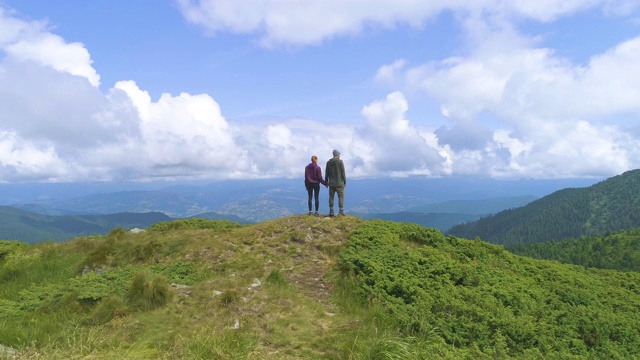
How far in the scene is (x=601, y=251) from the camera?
13650 centimetres

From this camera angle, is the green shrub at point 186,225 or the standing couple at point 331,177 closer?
the standing couple at point 331,177

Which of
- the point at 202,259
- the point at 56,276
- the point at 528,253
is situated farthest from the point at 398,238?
the point at 528,253

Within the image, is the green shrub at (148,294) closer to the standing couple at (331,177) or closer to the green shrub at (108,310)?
the green shrub at (108,310)

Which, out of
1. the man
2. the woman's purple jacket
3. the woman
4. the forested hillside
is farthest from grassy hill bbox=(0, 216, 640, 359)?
the forested hillside

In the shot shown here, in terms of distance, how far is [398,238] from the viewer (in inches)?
645

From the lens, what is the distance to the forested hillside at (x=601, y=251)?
123 m

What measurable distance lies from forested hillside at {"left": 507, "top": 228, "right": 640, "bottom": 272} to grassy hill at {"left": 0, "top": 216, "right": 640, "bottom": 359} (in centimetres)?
13726

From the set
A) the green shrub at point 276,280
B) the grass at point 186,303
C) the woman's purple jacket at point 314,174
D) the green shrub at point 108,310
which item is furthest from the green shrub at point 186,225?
the green shrub at point 108,310

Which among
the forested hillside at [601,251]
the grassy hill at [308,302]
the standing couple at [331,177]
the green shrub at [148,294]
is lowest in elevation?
the forested hillside at [601,251]

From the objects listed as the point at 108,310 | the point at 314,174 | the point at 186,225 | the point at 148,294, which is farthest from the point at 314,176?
the point at 108,310

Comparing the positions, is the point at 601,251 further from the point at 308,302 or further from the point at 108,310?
the point at 108,310

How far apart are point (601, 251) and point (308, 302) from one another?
171 metres

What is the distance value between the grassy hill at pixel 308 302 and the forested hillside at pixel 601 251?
137255 millimetres

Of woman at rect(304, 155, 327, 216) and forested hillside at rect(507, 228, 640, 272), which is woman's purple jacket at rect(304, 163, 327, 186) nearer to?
woman at rect(304, 155, 327, 216)
